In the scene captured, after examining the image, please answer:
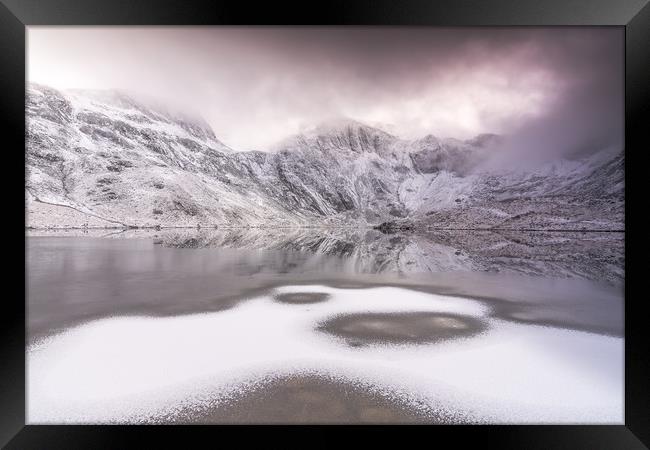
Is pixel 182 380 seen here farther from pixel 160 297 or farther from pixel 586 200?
pixel 586 200

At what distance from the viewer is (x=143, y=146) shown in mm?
166750

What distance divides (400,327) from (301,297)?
5.64 m

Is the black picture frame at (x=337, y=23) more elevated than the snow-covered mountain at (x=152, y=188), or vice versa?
the snow-covered mountain at (x=152, y=188)

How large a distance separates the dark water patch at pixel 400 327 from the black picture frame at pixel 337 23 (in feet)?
17.0

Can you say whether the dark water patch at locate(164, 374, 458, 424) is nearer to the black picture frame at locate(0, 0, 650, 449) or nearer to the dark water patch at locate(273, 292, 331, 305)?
the black picture frame at locate(0, 0, 650, 449)

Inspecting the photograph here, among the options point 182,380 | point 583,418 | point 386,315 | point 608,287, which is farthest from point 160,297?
point 608,287

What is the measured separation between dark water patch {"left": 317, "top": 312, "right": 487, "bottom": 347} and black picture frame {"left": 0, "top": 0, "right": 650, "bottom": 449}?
5173 millimetres

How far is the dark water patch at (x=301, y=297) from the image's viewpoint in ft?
50.9

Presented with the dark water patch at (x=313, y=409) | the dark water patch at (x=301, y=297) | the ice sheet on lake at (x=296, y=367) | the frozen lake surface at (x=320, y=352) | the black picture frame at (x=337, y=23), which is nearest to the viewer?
the black picture frame at (x=337, y=23)

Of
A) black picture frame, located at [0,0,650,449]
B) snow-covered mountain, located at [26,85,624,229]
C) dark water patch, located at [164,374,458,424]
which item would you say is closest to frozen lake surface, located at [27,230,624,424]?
dark water patch, located at [164,374,458,424]

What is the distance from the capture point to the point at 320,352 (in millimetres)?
9602

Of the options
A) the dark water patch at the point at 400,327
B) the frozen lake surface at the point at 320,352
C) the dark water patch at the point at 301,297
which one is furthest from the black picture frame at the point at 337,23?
the dark water patch at the point at 301,297

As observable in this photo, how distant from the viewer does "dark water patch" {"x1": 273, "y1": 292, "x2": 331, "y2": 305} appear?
1552 centimetres

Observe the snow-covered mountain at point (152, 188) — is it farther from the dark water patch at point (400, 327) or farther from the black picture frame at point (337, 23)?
the black picture frame at point (337, 23)
